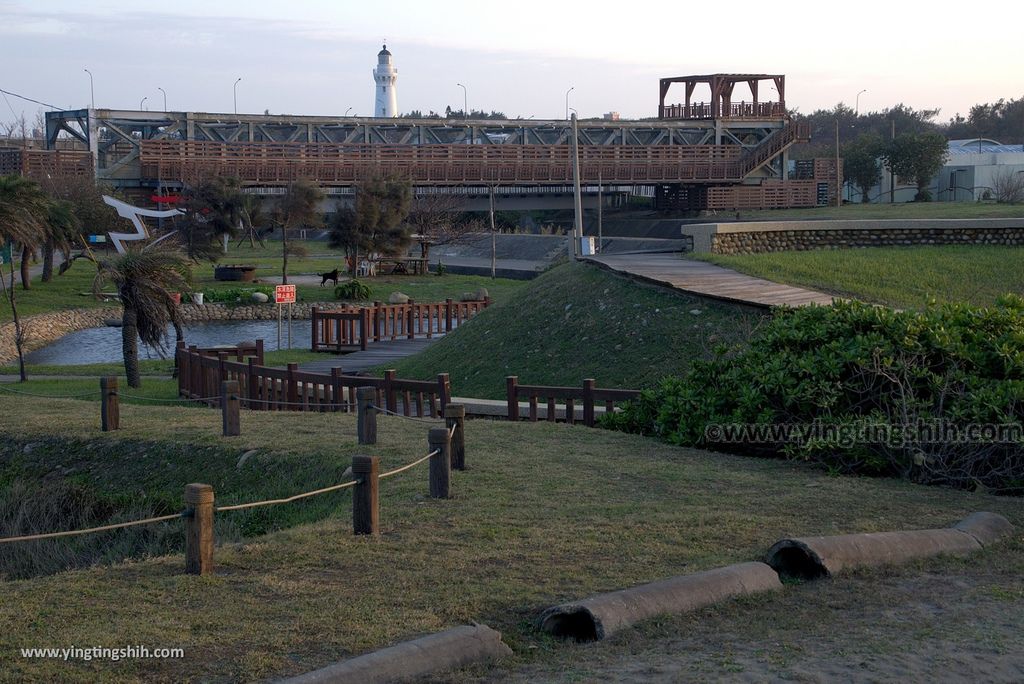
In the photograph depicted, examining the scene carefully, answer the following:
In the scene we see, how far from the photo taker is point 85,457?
12.5m

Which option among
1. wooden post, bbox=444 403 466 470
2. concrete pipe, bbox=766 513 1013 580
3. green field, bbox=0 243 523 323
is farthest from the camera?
green field, bbox=0 243 523 323

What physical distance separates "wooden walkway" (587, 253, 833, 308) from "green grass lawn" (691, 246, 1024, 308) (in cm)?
59

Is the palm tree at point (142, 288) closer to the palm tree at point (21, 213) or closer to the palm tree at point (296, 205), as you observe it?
the palm tree at point (21, 213)

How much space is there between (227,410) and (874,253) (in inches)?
626

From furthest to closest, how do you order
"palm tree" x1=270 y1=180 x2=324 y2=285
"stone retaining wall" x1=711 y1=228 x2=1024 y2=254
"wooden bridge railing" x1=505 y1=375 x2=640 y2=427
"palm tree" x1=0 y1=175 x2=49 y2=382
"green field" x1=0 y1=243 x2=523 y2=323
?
"palm tree" x1=270 y1=180 x2=324 y2=285
"green field" x1=0 y1=243 x2=523 y2=323
"palm tree" x1=0 y1=175 x2=49 y2=382
"stone retaining wall" x1=711 y1=228 x2=1024 y2=254
"wooden bridge railing" x1=505 y1=375 x2=640 y2=427

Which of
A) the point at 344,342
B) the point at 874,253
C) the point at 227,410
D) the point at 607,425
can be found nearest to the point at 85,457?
the point at 227,410

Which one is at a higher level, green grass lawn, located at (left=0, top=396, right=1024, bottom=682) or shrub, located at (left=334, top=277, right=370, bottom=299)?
shrub, located at (left=334, top=277, right=370, bottom=299)

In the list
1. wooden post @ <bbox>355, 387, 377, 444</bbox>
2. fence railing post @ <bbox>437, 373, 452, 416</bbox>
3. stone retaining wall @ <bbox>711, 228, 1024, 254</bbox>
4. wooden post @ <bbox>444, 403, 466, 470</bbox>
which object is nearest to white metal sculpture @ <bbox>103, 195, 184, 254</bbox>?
stone retaining wall @ <bbox>711, 228, 1024, 254</bbox>

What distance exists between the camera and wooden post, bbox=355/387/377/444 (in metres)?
11.0

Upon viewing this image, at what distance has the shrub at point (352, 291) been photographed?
1773 inches

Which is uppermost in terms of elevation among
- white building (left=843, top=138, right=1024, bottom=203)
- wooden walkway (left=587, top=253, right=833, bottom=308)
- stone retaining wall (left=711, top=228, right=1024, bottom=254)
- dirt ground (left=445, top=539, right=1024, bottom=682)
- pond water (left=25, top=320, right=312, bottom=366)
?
white building (left=843, top=138, right=1024, bottom=203)

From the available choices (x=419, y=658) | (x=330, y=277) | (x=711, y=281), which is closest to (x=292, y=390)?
(x=711, y=281)

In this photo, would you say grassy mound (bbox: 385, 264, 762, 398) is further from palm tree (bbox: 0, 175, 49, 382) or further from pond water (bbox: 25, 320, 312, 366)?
palm tree (bbox: 0, 175, 49, 382)

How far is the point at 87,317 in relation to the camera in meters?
41.7
